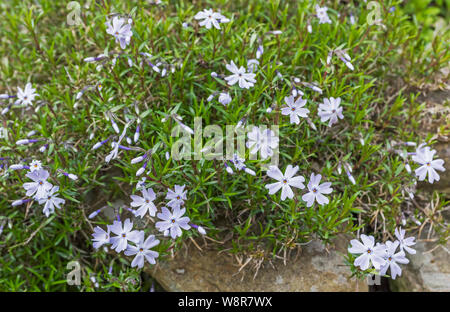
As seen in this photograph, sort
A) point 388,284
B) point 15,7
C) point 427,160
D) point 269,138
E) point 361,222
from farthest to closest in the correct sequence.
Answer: point 15,7
point 388,284
point 361,222
point 427,160
point 269,138

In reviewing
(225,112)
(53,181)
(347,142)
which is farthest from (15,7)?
(347,142)

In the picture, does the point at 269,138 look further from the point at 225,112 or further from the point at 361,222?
the point at 361,222

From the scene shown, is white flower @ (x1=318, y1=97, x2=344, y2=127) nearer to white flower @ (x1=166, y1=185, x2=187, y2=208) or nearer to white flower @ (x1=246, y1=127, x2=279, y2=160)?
white flower @ (x1=246, y1=127, x2=279, y2=160)

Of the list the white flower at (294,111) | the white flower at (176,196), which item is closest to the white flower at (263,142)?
the white flower at (294,111)

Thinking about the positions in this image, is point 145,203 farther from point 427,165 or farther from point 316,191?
point 427,165

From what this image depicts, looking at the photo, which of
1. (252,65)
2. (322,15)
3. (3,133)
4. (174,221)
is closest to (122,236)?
(174,221)
